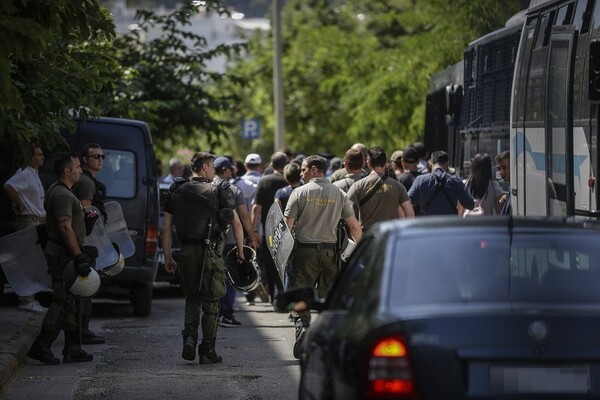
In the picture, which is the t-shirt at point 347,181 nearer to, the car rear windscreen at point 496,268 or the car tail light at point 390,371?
the car rear windscreen at point 496,268

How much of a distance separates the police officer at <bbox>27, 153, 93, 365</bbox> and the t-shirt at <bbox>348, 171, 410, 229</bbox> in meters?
2.50

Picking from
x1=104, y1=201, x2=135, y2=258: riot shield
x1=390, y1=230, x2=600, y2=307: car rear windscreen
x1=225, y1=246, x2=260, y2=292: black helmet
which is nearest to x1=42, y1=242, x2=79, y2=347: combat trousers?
x1=104, y1=201, x2=135, y2=258: riot shield

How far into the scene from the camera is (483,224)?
22.6 feet

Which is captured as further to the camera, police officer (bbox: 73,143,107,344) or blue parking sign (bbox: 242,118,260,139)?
blue parking sign (bbox: 242,118,260,139)

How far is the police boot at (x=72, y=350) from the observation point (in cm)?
1311

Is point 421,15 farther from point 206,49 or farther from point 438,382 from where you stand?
point 438,382

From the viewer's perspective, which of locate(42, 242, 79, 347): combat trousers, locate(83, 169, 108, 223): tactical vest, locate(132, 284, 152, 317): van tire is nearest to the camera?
locate(42, 242, 79, 347): combat trousers

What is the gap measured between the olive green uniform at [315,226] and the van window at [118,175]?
4945 mm

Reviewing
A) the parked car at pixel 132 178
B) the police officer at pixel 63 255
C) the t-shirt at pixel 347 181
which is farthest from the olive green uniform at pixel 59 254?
the parked car at pixel 132 178

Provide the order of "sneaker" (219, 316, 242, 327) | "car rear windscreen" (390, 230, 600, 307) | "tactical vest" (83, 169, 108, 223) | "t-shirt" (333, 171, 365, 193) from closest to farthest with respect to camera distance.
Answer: "car rear windscreen" (390, 230, 600, 307), "tactical vest" (83, 169, 108, 223), "t-shirt" (333, 171, 365, 193), "sneaker" (219, 316, 242, 327)

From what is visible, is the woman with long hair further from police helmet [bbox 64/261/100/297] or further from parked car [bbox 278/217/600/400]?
parked car [bbox 278/217/600/400]

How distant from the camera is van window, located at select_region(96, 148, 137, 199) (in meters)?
17.5

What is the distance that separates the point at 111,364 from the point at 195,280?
116 centimetres

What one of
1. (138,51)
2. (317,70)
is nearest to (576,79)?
(138,51)
